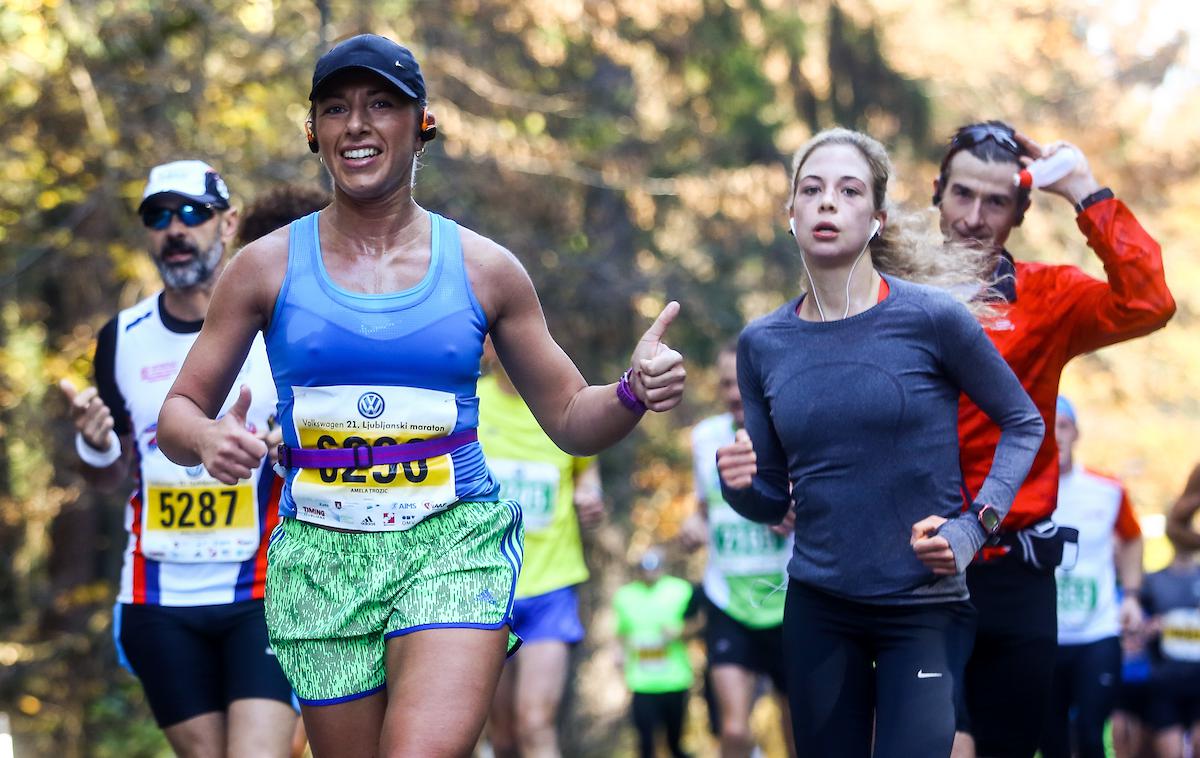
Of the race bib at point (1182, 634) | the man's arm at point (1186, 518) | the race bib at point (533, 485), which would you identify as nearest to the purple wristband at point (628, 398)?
the man's arm at point (1186, 518)

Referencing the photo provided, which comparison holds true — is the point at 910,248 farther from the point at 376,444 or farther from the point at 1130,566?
the point at 1130,566

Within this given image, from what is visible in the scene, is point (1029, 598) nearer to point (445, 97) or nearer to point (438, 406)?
point (438, 406)

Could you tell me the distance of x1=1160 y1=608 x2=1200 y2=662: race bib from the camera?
10.2 metres

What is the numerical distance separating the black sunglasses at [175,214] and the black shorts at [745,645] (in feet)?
11.7

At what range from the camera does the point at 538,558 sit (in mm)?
7605

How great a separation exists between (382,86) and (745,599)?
450cm

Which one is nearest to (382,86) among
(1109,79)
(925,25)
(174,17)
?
(174,17)

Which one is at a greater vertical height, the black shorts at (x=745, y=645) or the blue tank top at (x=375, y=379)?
the blue tank top at (x=375, y=379)

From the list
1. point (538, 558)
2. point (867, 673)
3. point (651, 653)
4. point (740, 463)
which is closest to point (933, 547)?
point (867, 673)

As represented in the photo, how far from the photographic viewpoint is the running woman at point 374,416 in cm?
388

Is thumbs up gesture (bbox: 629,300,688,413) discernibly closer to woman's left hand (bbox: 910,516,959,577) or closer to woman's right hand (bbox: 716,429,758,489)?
woman's left hand (bbox: 910,516,959,577)

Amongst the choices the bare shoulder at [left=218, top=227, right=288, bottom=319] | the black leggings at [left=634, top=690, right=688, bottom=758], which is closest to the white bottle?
the bare shoulder at [left=218, top=227, right=288, bottom=319]

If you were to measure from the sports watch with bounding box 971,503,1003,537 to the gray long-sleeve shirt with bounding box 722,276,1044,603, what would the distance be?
0.06ft

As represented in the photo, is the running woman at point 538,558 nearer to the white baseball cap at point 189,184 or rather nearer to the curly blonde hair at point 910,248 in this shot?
the white baseball cap at point 189,184
